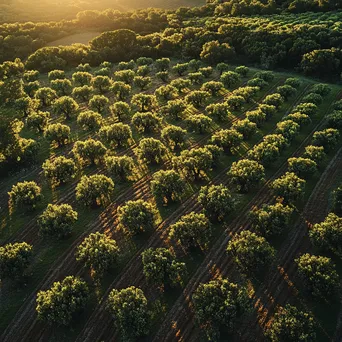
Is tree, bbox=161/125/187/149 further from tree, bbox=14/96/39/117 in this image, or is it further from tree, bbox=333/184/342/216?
tree, bbox=14/96/39/117

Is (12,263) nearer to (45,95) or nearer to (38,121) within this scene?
(38,121)

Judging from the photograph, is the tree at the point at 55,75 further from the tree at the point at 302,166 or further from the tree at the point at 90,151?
the tree at the point at 302,166

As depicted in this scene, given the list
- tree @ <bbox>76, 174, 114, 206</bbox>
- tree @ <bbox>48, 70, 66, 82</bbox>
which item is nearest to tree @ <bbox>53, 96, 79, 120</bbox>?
tree @ <bbox>48, 70, 66, 82</bbox>

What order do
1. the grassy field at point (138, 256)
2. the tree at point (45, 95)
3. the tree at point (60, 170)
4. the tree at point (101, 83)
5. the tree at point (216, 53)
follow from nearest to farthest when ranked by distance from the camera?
the grassy field at point (138, 256) → the tree at point (60, 170) → the tree at point (45, 95) → the tree at point (101, 83) → the tree at point (216, 53)

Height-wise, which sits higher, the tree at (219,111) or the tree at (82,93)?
the tree at (219,111)

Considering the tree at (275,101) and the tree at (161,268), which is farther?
the tree at (275,101)

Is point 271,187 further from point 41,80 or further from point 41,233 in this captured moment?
point 41,80

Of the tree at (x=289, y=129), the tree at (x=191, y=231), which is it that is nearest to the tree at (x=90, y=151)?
the tree at (x=191, y=231)
